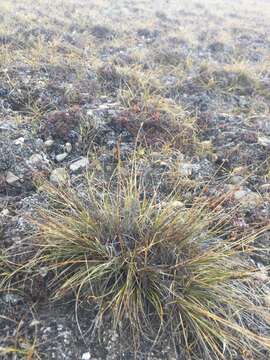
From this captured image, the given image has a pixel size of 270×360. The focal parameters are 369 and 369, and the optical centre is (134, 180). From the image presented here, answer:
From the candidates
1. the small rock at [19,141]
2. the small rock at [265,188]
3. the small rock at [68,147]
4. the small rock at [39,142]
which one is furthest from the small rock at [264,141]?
the small rock at [19,141]

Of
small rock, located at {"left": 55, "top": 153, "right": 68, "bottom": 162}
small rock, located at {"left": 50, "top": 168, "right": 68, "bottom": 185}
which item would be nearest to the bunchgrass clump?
small rock, located at {"left": 50, "top": 168, "right": 68, "bottom": 185}

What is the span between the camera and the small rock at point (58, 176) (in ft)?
10.4

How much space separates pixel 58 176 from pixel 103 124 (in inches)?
42.1

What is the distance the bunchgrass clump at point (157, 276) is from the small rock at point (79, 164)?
92 centimetres

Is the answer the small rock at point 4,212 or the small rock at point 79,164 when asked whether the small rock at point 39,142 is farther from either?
the small rock at point 4,212

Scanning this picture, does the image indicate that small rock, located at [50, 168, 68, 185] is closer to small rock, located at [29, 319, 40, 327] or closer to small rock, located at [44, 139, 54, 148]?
small rock, located at [44, 139, 54, 148]

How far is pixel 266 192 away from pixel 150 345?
2002 mm

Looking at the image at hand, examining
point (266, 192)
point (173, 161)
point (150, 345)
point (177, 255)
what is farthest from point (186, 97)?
point (150, 345)

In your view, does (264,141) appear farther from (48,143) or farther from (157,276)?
(157,276)

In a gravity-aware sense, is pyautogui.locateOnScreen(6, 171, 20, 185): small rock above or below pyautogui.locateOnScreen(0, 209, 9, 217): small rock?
below

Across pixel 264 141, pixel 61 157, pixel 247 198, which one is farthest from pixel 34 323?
pixel 264 141

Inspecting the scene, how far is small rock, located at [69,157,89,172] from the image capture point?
11.5 feet

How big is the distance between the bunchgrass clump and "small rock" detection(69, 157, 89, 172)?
0.92m

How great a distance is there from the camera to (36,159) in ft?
11.5
